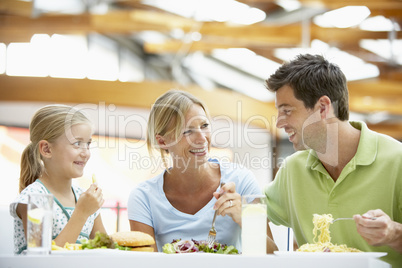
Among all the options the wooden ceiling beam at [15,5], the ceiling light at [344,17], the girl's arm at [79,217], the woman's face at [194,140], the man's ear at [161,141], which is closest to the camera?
the girl's arm at [79,217]

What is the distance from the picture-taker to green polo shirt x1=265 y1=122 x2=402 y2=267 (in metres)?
1.86

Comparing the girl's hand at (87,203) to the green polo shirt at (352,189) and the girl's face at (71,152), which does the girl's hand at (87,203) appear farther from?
the green polo shirt at (352,189)

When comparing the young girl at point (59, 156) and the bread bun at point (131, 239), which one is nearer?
the bread bun at point (131, 239)

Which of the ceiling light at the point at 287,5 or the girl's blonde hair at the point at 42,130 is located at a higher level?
the ceiling light at the point at 287,5

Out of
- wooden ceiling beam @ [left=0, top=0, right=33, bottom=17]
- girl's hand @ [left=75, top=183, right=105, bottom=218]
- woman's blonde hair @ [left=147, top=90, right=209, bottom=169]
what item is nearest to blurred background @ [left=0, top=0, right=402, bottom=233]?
wooden ceiling beam @ [left=0, top=0, right=33, bottom=17]

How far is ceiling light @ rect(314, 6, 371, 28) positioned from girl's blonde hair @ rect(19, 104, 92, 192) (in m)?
4.93

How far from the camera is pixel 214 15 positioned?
28.1 feet

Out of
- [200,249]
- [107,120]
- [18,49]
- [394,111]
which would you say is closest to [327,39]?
[394,111]

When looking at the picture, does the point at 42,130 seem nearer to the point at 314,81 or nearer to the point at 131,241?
the point at 131,241

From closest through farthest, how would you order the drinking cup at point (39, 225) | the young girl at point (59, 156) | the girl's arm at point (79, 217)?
the drinking cup at point (39, 225) → the girl's arm at point (79, 217) → the young girl at point (59, 156)

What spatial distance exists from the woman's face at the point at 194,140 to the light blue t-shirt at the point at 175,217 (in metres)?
0.14

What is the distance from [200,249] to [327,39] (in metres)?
4.76

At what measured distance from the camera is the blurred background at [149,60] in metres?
5.45

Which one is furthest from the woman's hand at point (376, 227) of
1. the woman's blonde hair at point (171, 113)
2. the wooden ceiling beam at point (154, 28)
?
the wooden ceiling beam at point (154, 28)
